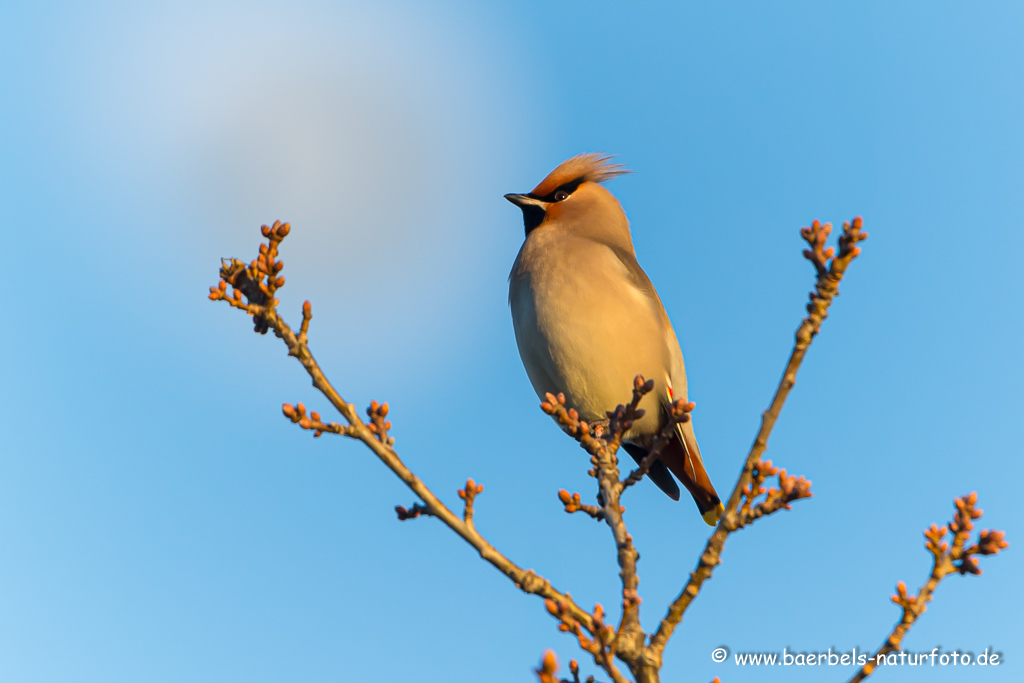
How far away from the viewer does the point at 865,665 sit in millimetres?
2012

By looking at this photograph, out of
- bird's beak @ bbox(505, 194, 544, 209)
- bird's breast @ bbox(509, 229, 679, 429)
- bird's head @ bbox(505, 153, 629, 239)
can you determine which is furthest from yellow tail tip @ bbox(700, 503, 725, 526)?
bird's beak @ bbox(505, 194, 544, 209)

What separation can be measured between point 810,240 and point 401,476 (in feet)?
3.79

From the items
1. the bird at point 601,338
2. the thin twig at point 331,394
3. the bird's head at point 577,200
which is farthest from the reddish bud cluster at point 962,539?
the bird's head at point 577,200

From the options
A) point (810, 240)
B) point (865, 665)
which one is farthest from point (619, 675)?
point (810, 240)

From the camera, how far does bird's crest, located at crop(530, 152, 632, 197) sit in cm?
523

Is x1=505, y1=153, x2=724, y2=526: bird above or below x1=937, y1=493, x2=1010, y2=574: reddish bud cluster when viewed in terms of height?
above

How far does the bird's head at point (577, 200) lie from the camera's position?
4926 mm

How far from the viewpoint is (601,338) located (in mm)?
3963

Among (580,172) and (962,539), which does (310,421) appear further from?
(580,172)

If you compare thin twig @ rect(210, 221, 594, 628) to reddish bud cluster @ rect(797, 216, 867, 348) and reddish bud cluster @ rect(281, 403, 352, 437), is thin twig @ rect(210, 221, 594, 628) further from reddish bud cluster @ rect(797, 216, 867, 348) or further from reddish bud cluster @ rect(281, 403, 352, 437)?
reddish bud cluster @ rect(797, 216, 867, 348)

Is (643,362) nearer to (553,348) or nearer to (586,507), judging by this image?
(553,348)

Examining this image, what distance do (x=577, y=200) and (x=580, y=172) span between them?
289 mm

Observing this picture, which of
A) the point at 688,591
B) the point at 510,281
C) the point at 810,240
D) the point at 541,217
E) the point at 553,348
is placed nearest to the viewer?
the point at 810,240

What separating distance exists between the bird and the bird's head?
26 cm
